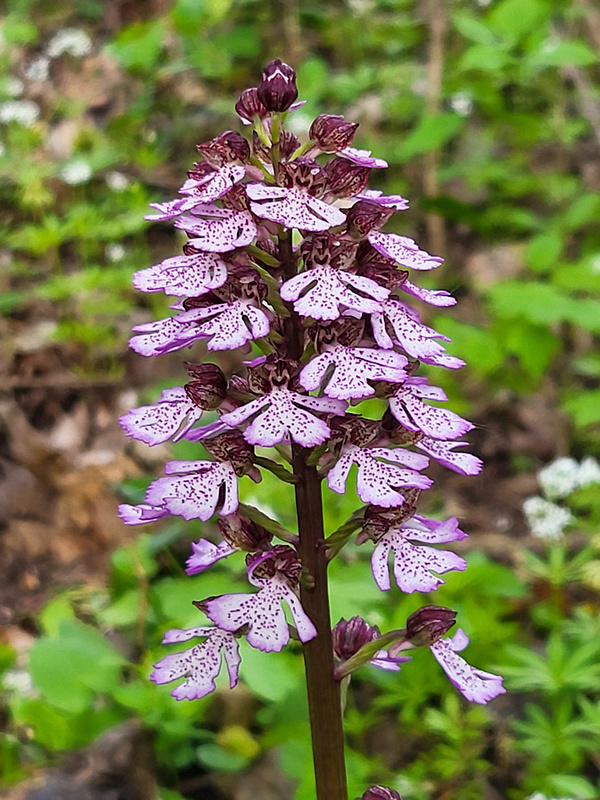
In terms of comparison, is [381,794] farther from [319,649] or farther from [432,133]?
[432,133]

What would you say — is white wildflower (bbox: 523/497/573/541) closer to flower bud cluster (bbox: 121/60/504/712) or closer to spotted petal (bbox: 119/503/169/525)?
flower bud cluster (bbox: 121/60/504/712)

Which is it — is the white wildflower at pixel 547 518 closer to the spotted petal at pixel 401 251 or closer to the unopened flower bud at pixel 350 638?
the unopened flower bud at pixel 350 638

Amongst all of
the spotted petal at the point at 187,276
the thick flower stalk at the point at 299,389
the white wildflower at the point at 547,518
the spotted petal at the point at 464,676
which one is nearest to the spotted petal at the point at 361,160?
the thick flower stalk at the point at 299,389

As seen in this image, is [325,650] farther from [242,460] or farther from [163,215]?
[163,215]

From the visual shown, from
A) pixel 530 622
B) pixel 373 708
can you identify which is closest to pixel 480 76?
pixel 530 622

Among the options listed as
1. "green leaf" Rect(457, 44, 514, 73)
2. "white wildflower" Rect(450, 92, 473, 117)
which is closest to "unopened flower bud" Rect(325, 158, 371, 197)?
"green leaf" Rect(457, 44, 514, 73)

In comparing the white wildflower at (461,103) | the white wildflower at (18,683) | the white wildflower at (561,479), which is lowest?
the white wildflower at (18,683)
